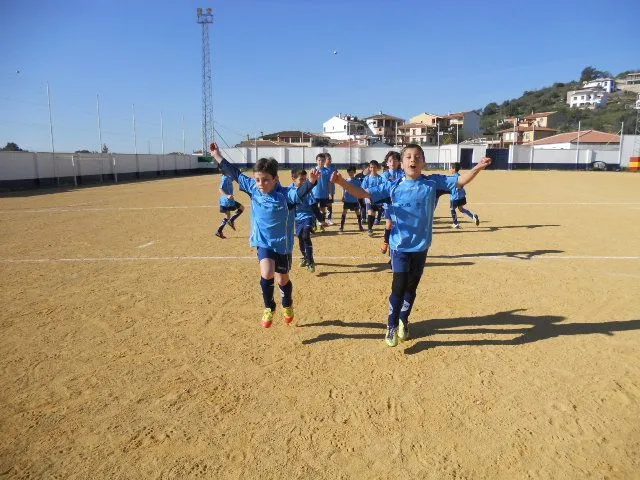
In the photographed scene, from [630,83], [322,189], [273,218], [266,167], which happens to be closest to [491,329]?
[273,218]

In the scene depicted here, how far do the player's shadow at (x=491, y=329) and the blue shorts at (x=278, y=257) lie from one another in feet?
2.57

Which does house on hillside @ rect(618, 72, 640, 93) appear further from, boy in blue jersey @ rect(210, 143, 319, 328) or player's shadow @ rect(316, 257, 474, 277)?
boy in blue jersey @ rect(210, 143, 319, 328)

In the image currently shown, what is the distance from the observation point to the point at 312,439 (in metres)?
3.07

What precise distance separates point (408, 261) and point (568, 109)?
130088mm

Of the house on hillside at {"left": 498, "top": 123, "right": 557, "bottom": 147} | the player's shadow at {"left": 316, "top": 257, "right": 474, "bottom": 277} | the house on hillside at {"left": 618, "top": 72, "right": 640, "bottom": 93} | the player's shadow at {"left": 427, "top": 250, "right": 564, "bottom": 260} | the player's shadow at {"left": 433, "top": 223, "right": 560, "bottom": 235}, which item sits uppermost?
the house on hillside at {"left": 618, "top": 72, "right": 640, "bottom": 93}

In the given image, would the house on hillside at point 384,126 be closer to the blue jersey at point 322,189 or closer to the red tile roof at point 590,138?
the red tile roof at point 590,138

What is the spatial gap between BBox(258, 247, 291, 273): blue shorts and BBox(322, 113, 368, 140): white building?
91.8 metres

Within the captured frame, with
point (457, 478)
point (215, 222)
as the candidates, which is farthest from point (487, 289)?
point (215, 222)

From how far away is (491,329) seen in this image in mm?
4984

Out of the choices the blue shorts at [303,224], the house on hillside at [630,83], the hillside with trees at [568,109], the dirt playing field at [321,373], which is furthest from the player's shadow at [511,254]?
the house on hillside at [630,83]

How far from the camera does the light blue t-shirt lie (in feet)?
16.0

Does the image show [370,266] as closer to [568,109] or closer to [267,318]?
[267,318]

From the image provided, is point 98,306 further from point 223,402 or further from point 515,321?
point 515,321

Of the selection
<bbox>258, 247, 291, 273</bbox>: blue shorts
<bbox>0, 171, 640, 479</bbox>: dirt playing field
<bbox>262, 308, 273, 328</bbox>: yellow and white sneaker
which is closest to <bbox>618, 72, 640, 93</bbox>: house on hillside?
<bbox>0, 171, 640, 479</bbox>: dirt playing field
